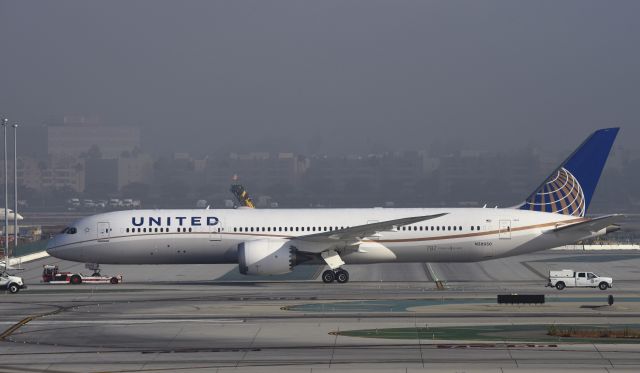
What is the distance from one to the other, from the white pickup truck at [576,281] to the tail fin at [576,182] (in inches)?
285

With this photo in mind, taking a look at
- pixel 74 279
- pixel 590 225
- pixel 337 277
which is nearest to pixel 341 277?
pixel 337 277

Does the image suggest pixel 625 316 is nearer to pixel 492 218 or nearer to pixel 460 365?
pixel 460 365

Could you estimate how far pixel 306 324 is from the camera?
4159 centimetres

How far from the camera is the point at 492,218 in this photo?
6316 cm

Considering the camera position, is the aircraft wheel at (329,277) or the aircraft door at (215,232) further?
the aircraft door at (215,232)

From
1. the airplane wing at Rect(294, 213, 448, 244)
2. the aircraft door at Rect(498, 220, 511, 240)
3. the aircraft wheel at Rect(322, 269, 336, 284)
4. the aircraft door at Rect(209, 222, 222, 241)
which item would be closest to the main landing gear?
the aircraft wheel at Rect(322, 269, 336, 284)

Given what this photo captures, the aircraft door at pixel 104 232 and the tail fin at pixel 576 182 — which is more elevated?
the tail fin at pixel 576 182

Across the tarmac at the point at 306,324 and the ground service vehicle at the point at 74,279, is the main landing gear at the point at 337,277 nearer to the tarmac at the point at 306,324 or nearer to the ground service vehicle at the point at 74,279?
the tarmac at the point at 306,324

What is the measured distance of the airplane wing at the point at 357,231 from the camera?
60656mm

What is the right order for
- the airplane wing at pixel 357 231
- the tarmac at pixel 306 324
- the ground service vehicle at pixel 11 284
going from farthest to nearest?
the airplane wing at pixel 357 231 → the ground service vehicle at pixel 11 284 → the tarmac at pixel 306 324

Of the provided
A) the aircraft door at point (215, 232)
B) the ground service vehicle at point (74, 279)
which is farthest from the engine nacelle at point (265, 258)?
the ground service vehicle at point (74, 279)

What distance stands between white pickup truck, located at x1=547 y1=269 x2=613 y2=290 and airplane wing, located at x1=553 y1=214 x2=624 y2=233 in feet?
12.9

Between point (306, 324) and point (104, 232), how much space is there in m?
25.6

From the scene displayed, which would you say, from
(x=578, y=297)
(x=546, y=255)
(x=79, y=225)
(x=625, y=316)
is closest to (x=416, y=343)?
(x=625, y=316)
